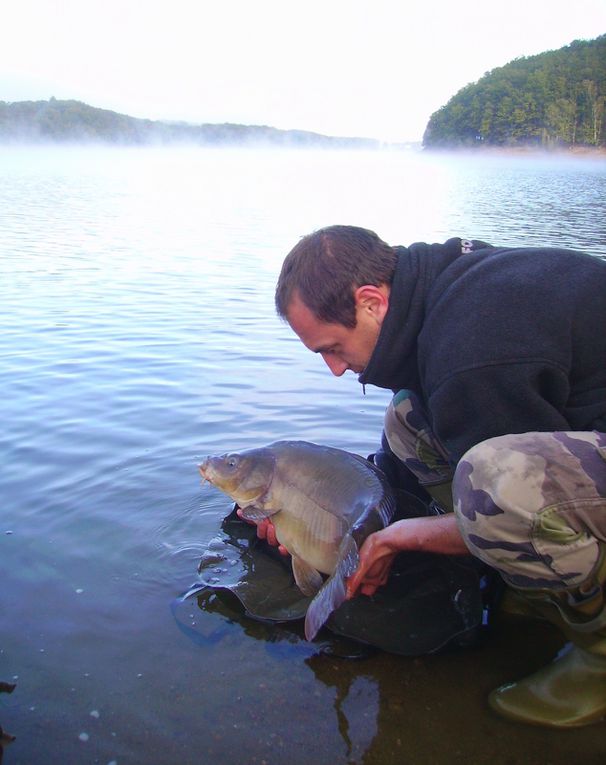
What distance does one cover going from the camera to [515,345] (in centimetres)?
257

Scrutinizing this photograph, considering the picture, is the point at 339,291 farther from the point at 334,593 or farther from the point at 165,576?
the point at 165,576

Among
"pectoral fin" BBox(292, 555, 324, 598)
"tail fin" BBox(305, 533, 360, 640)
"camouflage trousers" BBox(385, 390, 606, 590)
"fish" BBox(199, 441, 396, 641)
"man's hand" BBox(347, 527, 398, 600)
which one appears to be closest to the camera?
"camouflage trousers" BBox(385, 390, 606, 590)

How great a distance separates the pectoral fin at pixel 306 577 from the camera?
3.48 m

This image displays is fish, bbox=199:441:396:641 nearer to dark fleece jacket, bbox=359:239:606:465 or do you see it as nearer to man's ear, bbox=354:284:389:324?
dark fleece jacket, bbox=359:239:606:465

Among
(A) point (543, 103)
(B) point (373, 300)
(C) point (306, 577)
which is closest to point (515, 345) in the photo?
(B) point (373, 300)

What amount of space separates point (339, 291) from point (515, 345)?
0.82 meters

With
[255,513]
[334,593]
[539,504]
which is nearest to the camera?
[539,504]

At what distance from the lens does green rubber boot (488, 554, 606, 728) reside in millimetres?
2572

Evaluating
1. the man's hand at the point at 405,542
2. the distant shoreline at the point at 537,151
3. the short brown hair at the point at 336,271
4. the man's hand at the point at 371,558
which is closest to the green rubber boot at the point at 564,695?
the man's hand at the point at 405,542

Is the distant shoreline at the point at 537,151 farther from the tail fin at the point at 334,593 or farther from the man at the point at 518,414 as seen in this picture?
the tail fin at the point at 334,593

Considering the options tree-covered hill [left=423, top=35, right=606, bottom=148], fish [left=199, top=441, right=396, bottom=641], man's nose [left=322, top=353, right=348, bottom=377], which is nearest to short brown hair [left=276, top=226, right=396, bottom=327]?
man's nose [left=322, top=353, right=348, bottom=377]

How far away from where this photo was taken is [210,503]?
470cm

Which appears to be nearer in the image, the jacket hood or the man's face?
the jacket hood

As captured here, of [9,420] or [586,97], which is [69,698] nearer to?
[9,420]
